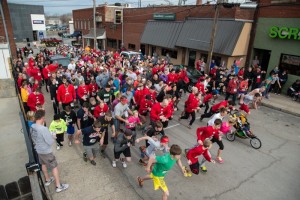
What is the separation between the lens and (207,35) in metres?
18.4

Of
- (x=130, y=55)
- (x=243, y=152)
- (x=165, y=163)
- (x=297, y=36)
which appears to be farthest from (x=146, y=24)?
(x=165, y=163)

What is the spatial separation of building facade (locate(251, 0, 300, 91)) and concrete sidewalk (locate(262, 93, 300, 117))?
156cm

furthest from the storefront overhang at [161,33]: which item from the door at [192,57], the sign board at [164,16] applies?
the door at [192,57]

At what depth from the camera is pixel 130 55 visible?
66.4 feet

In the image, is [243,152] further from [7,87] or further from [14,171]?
[7,87]

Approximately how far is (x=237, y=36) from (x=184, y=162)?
12.6m

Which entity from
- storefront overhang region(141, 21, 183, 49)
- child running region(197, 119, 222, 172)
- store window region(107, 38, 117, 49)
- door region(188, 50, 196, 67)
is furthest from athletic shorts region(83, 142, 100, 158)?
store window region(107, 38, 117, 49)

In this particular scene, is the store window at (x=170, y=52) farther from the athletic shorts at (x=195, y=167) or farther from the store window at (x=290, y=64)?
the athletic shorts at (x=195, y=167)

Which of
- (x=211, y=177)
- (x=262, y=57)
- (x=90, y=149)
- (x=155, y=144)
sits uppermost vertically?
(x=262, y=57)

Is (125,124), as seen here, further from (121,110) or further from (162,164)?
(162,164)

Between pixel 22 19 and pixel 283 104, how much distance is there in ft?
192

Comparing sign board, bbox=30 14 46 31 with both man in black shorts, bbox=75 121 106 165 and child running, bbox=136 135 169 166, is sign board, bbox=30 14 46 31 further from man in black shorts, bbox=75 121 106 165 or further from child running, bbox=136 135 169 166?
child running, bbox=136 135 169 166

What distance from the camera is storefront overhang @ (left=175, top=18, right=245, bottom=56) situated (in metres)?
16.5

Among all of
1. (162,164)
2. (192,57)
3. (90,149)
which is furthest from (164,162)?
(192,57)
